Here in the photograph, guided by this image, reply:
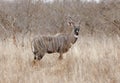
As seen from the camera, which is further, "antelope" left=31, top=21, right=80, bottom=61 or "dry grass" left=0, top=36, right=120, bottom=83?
"antelope" left=31, top=21, right=80, bottom=61

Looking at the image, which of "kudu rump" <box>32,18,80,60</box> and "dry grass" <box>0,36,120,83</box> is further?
"kudu rump" <box>32,18,80,60</box>

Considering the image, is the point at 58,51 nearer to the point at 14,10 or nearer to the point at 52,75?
the point at 52,75

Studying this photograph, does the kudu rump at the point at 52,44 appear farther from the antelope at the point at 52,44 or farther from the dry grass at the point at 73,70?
the dry grass at the point at 73,70

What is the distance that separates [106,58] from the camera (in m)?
6.35

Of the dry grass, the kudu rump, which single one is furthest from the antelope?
the dry grass

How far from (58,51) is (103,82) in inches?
152

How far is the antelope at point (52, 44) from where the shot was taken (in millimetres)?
8523

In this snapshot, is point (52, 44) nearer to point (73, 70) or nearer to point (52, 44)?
point (52, 44)

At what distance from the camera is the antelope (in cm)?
852

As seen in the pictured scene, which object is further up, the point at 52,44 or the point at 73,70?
the point at 52,44

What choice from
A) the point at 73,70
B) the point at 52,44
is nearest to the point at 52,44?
the point at 52,44

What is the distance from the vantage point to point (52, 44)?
8.92 metres

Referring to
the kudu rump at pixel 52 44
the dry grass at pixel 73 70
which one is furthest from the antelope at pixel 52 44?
the dry grass at pixel 73 70

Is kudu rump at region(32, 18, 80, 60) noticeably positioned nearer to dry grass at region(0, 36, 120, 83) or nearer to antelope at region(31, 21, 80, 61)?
antelope at region(31, 21, 80, 61)
